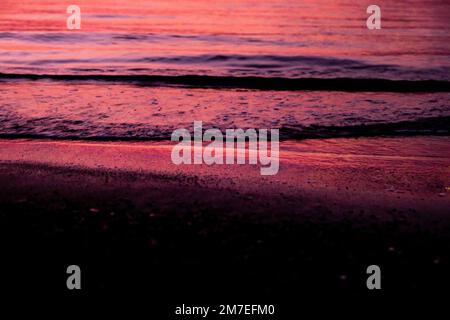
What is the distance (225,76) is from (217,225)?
5333 millimetres

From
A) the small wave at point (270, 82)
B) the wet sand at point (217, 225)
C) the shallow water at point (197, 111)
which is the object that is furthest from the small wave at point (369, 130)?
the small wave at point (270, 82)

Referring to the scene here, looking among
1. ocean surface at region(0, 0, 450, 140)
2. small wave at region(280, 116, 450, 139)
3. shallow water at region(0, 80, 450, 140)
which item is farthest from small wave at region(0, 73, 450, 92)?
small wave at region(280, 116, 450, 139)

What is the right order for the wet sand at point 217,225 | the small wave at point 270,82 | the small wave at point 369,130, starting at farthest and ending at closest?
the small wave at point 270,82 → the small wave at point 369,130 → the wet sand at point 217,225

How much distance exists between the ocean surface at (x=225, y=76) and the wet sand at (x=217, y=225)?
1364 millimetres

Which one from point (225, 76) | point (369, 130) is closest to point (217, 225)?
point (369, 130)

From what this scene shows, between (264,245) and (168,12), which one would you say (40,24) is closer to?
(168,12)

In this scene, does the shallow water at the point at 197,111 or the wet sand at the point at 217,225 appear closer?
the wet sand at the point at 217,225

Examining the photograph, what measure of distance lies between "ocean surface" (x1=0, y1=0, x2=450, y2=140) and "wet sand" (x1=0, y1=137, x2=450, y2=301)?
1364 millimetres

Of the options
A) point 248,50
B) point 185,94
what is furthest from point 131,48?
point 185,94

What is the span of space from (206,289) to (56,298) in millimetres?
473

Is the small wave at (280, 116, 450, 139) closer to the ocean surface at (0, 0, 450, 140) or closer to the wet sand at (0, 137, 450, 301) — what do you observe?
the ocean surface at (0, 0, 450, 140)

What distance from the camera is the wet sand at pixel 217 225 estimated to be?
5.41 feet

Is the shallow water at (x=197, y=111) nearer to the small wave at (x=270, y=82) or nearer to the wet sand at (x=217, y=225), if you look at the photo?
the small wave at (x=270, y=82)

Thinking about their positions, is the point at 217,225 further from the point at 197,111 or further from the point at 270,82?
the point at 270,82
